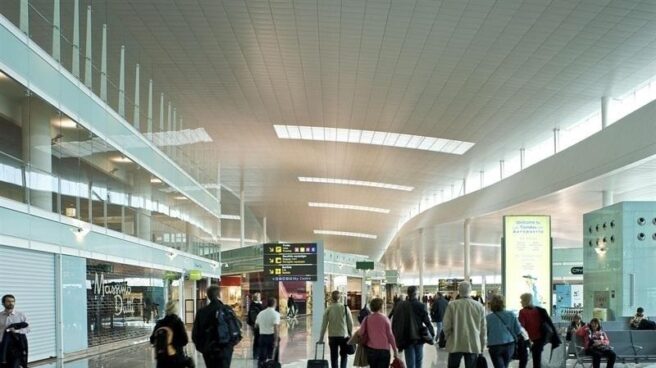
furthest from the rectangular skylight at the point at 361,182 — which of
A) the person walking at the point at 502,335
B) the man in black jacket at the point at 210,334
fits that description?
the man in black jacket at the point at 210,334

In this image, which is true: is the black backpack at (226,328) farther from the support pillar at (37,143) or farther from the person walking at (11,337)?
the support pillar at (37,143)

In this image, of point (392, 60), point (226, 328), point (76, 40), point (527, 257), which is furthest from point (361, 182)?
point (226, 328)

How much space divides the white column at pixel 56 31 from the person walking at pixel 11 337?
752 cm

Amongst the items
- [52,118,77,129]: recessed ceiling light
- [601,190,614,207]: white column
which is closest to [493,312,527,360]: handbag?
[52,118,77,129]: recessed ceiling light

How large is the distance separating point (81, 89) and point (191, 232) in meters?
17.1

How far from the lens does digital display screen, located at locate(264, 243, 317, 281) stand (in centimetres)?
3056

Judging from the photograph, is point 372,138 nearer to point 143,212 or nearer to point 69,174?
point 143,212

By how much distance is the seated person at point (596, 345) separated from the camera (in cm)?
1350

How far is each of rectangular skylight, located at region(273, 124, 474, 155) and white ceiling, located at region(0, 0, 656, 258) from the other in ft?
3.70

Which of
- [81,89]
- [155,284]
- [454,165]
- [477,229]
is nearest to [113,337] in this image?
[155,284]

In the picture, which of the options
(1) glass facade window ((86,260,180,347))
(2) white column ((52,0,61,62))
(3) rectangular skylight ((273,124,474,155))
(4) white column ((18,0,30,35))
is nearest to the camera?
(4) white column ((18,0,30,35))

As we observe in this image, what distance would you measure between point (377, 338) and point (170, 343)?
255cm

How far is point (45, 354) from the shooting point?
55.3 feet

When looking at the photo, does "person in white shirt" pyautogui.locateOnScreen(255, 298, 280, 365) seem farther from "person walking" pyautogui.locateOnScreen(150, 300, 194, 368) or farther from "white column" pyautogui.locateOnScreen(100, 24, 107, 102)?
"white column" pyautogui.locateOnScreen(100, 24, 107, 102)
